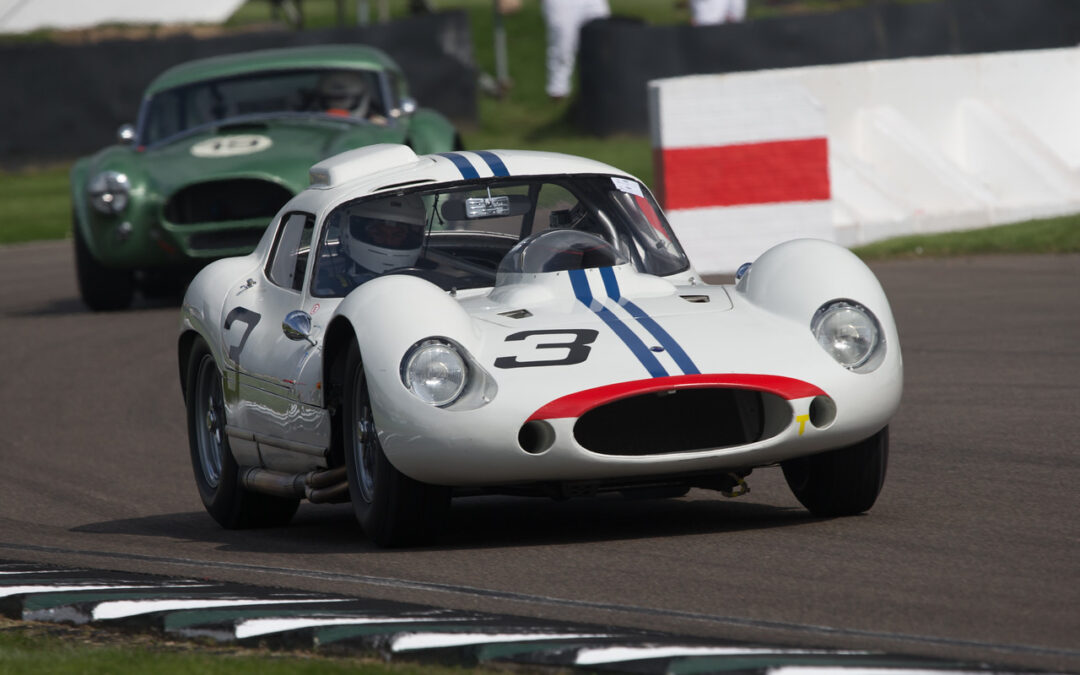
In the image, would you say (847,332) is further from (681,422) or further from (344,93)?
(344,93)

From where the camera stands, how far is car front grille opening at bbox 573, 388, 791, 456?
537cm

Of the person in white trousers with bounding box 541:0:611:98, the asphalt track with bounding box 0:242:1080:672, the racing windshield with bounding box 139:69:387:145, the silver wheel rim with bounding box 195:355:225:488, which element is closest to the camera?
the asphalt track with bounding box 0:242:1080:672

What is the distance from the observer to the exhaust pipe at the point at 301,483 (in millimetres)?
5973

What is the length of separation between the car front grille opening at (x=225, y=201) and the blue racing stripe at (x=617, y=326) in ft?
22.7

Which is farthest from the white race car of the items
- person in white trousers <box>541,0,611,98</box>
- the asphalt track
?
person in white trousers <box>541,0,611,98</box>

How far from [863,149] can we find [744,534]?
9.11m

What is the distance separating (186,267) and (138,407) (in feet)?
13.3

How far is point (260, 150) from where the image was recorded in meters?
12.9

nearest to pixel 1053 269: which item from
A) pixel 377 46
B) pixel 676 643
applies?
pixel 676 643

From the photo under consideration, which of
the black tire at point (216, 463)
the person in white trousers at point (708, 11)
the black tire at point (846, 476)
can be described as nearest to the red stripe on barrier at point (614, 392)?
the black tire at point (846, 476)

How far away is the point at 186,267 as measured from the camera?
546 inches

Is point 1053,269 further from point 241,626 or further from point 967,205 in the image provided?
point 241,626

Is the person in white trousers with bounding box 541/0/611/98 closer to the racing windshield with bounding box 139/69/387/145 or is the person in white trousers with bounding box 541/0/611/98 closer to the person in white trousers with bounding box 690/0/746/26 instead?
the person in white trousers with bounding box 690/0/746/26

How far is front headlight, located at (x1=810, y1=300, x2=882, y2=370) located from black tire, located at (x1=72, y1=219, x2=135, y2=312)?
8707 millimetres
